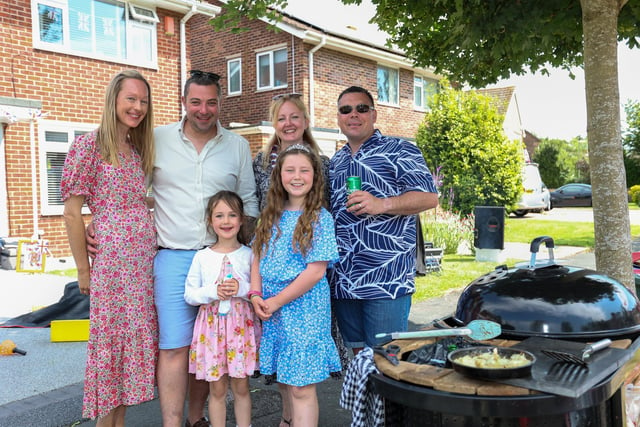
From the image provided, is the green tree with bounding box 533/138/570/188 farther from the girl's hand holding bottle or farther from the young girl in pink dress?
the girl's hand holding bottle

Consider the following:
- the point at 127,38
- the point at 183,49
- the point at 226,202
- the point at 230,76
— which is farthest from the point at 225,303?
the point at 230,76

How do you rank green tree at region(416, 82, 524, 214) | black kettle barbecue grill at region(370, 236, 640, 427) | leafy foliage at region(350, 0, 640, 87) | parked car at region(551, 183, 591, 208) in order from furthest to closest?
parked car at region(551, 183, 591, 208) < green tree at region(416, 82, 524, 214) < leafy foliage at region(350, 0, 640, 87) < black kettle barbecue grill at region(370, 236, 640, 427)

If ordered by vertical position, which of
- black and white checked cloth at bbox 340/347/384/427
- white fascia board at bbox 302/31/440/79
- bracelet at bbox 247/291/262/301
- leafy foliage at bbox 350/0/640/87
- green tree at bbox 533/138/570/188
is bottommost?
black and white checked cloth at bbox 340/347/384/427

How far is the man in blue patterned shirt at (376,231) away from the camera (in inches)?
129

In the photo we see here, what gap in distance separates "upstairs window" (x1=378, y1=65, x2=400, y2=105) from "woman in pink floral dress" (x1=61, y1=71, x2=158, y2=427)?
16760 millimetres

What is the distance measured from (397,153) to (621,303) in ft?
4.59

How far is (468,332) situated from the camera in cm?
242

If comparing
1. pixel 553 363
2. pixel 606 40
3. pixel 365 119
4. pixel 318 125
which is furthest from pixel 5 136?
pixel 553 363

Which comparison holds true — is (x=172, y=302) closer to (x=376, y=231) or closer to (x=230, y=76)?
(x=376, y=231)

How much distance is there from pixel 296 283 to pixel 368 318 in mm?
529

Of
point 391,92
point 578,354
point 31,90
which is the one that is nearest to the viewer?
point 578,354

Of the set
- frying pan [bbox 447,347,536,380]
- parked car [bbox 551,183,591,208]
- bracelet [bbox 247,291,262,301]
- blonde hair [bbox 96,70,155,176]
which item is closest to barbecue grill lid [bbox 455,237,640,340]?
frying pan [bbox 447,347,536,380]

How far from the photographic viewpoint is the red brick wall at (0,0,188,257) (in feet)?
36.3

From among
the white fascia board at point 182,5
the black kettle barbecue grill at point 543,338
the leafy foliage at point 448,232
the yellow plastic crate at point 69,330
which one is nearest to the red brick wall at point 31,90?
the white fascia board at point 182,5
